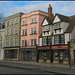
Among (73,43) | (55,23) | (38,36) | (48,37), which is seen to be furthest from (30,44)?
(73,43)

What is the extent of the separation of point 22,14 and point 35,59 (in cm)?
1507

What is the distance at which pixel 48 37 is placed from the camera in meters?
34.1

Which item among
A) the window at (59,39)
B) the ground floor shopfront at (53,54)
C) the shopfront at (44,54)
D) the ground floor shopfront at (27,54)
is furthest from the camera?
the ground floor shopfront at (27,54)

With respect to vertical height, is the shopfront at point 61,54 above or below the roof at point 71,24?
below

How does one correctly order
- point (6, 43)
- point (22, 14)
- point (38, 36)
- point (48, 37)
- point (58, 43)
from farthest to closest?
point (6, 43), point (22, 14), point (38, 36), point (48, 37), point (58, 43)

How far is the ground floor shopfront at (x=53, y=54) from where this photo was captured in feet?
96.0

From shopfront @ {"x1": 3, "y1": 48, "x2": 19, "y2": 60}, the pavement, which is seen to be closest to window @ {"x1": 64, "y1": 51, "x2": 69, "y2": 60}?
the pavement

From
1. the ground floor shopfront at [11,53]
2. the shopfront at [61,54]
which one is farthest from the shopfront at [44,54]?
the ground floor shopfront at [11,53]

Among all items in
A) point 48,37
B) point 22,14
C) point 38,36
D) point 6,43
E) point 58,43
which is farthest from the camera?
point 6,43

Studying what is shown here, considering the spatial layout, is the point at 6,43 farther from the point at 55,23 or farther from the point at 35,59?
the point at 55,23

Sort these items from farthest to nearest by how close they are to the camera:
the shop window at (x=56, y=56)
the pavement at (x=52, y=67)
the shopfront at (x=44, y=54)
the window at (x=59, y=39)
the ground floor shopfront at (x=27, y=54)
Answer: the ground floor shopfront at (x=27, y=54) < the shopfront at (x=44, y=54) < the shop window at (x=56, y=56) < the window at (x=59, y=39) < the pavement at (x=52, y=67)

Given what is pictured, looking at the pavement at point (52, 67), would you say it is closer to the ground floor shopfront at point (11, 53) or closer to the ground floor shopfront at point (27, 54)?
the ground floor shopfront at point (27, 54)

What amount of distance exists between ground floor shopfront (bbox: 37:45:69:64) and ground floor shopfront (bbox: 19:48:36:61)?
82.5 inches

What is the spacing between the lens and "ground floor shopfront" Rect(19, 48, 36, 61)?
36906mm
